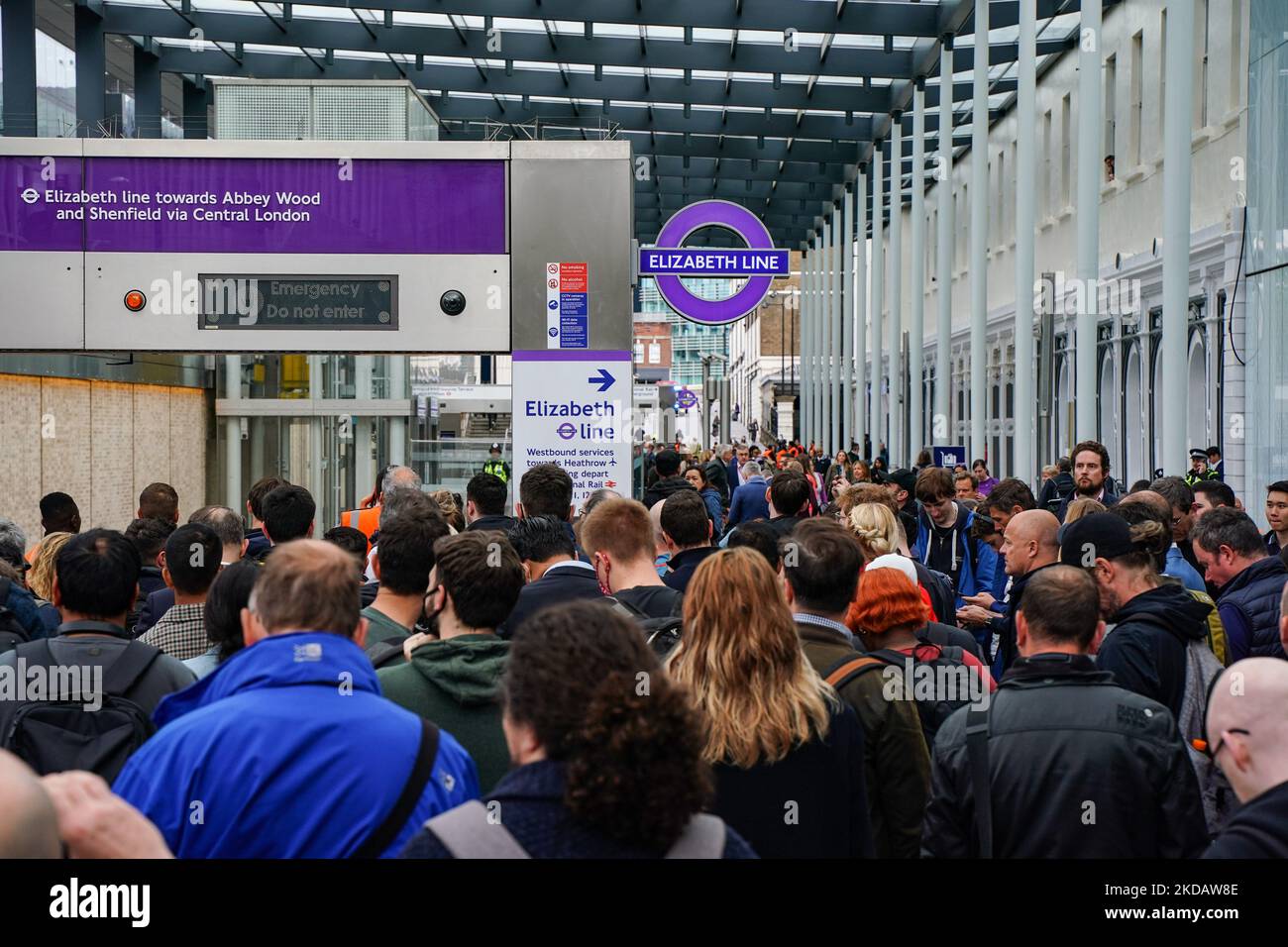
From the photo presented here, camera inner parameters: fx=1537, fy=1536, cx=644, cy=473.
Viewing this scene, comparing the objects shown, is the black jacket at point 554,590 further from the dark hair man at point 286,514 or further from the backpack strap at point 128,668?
the dark hair man at point 286,514

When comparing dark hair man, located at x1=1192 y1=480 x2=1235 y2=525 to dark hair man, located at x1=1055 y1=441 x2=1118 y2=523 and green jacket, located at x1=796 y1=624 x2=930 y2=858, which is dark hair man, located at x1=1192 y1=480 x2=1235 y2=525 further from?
green jacket, located at x1=796 y1=624 x2=930 y2=858

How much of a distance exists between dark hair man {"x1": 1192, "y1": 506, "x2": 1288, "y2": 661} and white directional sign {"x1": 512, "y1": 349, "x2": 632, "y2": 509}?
537cm

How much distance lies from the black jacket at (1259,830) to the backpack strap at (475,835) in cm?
155

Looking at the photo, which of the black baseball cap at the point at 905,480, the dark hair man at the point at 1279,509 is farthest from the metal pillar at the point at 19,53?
the dark hair man at the point at 1279,509

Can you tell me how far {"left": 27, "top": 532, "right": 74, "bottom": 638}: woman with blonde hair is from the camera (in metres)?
6.49

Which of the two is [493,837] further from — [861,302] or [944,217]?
[861,302]

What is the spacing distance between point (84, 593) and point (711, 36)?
2546cm

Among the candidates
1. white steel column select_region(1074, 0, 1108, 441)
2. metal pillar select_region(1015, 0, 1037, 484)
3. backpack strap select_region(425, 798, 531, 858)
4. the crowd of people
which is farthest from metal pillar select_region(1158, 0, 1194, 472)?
backpack strap select_region(425, 798, 531, 858)

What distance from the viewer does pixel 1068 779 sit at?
3.93 metres

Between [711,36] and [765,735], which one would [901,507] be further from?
[711,36]
